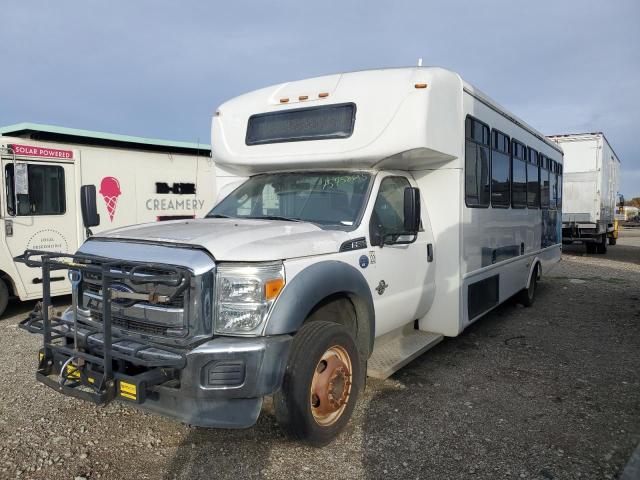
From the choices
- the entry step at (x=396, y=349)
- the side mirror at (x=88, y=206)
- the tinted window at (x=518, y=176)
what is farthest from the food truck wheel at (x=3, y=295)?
the tinted window at (x=518, y=176)

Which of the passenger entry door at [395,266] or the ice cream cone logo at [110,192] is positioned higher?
the ice cream cone logo at [110,192]

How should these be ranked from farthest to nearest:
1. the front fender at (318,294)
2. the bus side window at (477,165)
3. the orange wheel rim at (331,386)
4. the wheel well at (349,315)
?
the bus side window at (477,165), the wheel well at (349,315), the orange wheel rim at (331,386), the front fender at (318,294)

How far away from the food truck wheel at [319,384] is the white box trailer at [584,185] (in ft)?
54.0

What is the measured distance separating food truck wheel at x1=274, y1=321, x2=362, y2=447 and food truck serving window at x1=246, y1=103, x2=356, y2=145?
6.33 ft

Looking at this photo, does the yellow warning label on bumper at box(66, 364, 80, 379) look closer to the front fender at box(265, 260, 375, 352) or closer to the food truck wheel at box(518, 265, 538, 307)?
the front fender at box(265, 260, 375, 352)

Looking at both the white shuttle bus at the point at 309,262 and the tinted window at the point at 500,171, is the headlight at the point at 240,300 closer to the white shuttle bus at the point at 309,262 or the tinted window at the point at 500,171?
the white shuttle bus at the point at 309,262

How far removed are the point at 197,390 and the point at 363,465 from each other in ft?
4.19

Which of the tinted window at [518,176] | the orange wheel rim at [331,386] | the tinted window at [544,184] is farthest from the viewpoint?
the tinted window at [544,184]

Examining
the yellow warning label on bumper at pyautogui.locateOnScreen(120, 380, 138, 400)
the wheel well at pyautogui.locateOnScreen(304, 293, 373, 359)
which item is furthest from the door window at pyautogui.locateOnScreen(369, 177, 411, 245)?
the yellow warning label on bumper at pyautogui.locateOnScreen(120, 380, 138, 400)

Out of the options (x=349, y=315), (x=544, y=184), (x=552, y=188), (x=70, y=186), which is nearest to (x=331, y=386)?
(x=349, y=315)

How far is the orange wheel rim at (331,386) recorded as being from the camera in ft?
11.8

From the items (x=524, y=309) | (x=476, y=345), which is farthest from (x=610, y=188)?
(x=476, y=345)

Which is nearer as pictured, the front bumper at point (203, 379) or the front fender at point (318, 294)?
the front bumper at point (203, 379)

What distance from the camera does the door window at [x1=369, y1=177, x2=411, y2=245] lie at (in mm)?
4359
